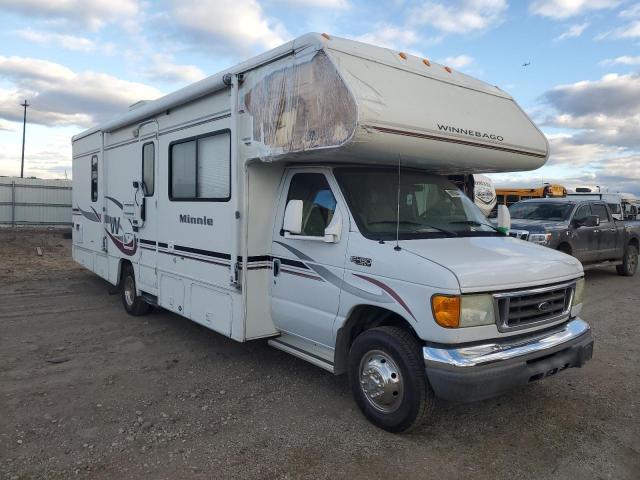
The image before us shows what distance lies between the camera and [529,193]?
78.9 ft

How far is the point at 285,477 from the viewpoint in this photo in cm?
346

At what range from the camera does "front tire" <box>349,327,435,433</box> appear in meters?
3.83

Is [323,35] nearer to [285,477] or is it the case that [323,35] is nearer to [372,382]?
[372,382]

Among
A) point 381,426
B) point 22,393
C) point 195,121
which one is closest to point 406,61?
point 195,121

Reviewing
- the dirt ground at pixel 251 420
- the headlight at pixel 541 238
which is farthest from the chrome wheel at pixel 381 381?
the headlight at pixel 541 238

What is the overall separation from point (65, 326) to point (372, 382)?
492cm

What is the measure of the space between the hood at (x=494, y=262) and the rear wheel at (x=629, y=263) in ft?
32.5

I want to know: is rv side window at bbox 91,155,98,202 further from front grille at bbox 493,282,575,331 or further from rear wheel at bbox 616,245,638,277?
rear wheel at bbox 616,245,638,277

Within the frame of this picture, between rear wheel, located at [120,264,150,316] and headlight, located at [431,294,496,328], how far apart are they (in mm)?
5084

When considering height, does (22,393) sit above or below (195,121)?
below

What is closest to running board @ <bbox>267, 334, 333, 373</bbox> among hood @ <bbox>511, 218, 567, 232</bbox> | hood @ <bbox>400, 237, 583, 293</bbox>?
hood @ <bbox>400, 237, 583, 293</bbox>

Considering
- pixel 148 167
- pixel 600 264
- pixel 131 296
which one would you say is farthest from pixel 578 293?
pixel 600 264

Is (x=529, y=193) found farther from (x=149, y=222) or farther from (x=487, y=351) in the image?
(x=487, y=351)

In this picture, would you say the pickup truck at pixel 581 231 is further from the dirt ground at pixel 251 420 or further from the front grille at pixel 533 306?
the front grille at pixel 533 306
